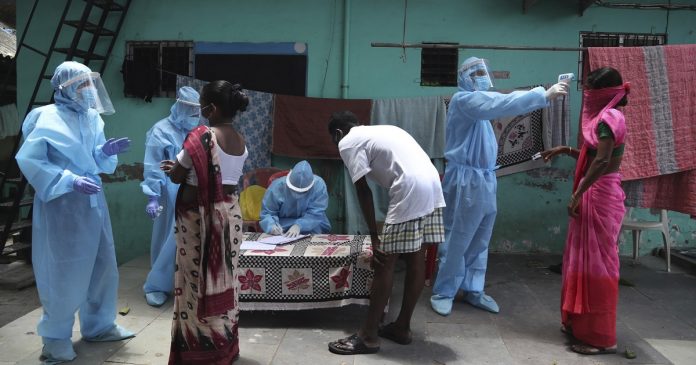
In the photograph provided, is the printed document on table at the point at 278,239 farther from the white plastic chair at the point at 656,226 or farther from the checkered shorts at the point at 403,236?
the white plastic chair at the point at 656,226

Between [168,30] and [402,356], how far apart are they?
463 cm

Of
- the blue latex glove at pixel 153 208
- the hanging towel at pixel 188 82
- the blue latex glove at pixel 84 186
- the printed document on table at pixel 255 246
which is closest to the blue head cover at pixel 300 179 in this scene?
the printed document on table at pixel 255 246

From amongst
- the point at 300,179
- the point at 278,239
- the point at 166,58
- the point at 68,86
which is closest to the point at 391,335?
the point at 278,239

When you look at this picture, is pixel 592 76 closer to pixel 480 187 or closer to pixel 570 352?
pixel 480 187

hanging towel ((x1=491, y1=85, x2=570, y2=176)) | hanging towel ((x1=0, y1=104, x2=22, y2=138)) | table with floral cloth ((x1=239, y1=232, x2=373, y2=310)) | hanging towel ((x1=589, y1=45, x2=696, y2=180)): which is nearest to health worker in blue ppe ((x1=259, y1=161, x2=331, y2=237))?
table with floral cloth ((x1=239, y1=232, x2=373, y2=310))

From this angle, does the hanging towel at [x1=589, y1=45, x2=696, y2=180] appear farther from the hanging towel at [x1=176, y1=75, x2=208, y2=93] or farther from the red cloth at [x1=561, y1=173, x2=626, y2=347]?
the hanging towel at [x1=176, y1=75, x2=208, y2=93]

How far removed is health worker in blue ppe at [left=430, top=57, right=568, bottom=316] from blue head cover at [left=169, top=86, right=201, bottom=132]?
2.12 m

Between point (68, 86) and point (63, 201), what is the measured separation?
0.69m

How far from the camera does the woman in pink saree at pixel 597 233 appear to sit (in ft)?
10.9

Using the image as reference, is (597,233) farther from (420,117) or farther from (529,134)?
(420,117)

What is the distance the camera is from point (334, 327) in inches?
148

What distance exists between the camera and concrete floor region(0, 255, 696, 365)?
3295mm

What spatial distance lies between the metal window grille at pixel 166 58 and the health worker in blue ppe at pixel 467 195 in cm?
344

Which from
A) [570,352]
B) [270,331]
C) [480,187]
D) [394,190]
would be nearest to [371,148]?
[394,190]
